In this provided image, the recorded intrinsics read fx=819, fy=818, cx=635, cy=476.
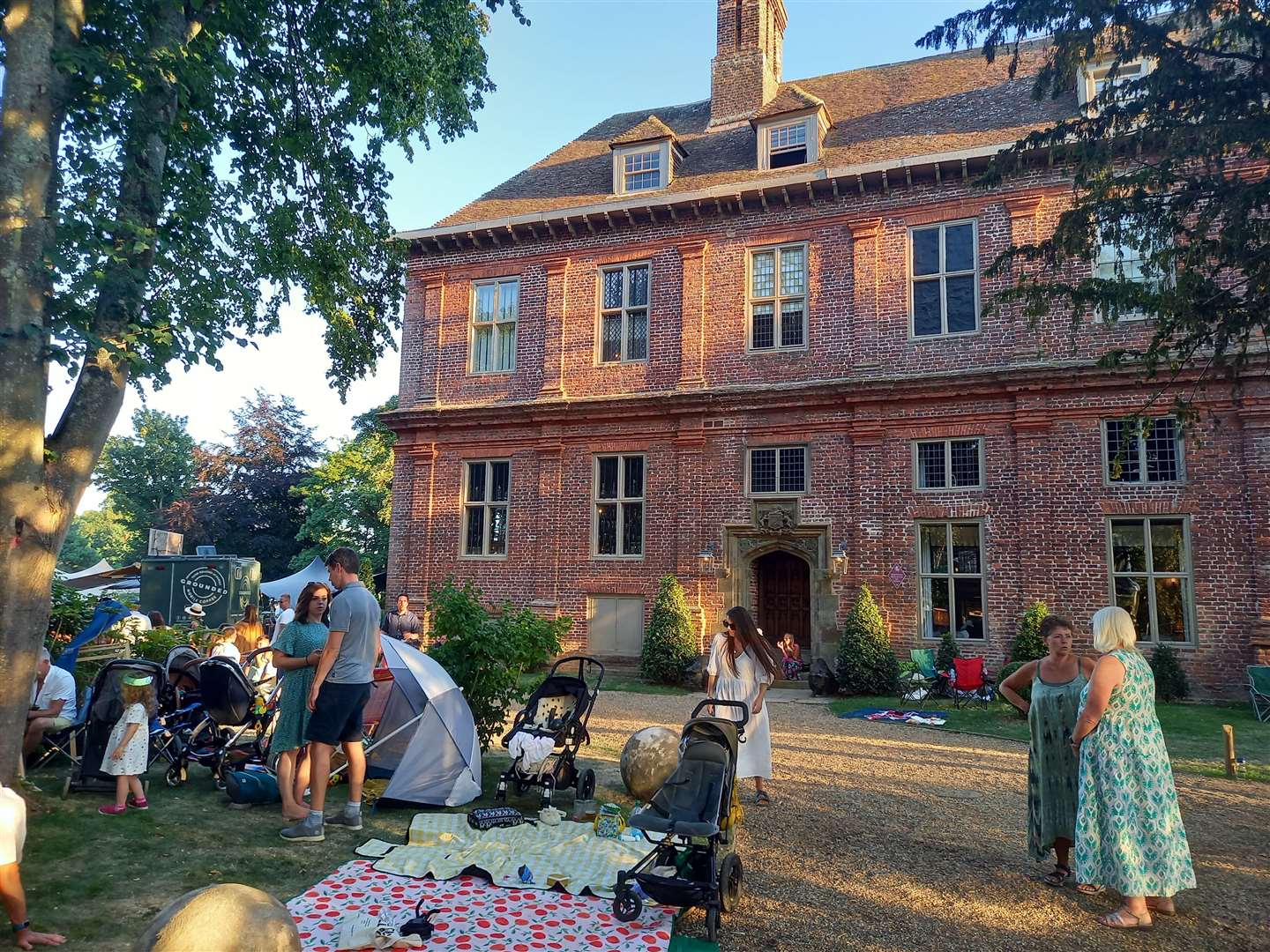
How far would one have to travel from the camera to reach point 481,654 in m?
8.55

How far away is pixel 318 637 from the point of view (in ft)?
23.6

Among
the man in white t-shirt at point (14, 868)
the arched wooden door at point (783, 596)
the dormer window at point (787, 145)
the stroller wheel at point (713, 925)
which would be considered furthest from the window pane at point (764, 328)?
the man in white t-shirt at point (14, 868)

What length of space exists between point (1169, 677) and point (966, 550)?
3932 millimetres

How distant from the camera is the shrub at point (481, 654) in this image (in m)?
8.55

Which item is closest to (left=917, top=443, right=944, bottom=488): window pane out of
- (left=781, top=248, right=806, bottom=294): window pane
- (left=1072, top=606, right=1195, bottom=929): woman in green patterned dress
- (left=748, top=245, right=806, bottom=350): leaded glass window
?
(left=748, top=245, right=806, bottom=350): leaded glass window

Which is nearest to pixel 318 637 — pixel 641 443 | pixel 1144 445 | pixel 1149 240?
pixel 1149 240

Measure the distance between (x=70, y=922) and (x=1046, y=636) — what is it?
645cm

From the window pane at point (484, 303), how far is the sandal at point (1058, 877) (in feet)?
58.3

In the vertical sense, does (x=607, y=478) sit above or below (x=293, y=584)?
above

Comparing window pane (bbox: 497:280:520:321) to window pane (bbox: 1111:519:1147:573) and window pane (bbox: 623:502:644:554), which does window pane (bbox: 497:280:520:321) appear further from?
window pane (bbox: 1111:519:1147:573)

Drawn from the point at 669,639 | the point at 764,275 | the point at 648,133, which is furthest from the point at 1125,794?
the point at 648,133

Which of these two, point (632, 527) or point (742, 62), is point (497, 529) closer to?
point (632, 527)

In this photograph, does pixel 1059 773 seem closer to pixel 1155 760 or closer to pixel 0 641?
pixel 1155 760

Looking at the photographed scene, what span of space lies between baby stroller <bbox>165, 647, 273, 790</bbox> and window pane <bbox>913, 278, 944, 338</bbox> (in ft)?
46.0
